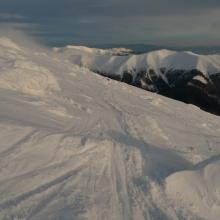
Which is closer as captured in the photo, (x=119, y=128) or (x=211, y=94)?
(x=119, y=128)

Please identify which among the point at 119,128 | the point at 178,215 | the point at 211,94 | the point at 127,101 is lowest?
the point at 211,94

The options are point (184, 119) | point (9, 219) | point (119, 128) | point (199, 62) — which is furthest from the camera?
point (199, 62)

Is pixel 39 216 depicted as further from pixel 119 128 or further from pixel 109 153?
pixel 119 128

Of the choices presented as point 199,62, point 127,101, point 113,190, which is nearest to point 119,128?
point 113,190

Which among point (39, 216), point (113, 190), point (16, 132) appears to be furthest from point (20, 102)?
point (39, 216)

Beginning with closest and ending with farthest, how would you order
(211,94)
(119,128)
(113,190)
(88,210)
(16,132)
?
(88,210)
(113,190)
(16,132)
(119,128)
(211,94)

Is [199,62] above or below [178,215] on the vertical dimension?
below
